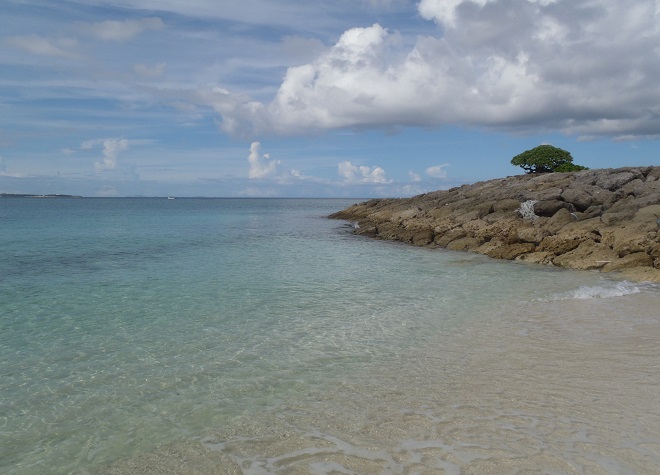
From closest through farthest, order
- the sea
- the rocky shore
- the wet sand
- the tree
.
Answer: the wet sand < the sea < the rocky shore < the tree

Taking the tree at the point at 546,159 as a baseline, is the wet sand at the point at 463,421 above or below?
below

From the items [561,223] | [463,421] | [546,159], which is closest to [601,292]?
[463,421]

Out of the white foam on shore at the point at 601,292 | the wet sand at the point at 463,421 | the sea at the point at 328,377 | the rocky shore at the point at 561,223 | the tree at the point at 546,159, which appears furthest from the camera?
the tree at the point at 546,159

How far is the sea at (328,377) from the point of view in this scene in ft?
18.8

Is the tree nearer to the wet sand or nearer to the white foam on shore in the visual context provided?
the white foam on shore

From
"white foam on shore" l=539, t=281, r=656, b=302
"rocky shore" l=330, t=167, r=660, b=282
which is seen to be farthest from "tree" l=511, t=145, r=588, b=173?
"white foam on shore" l=539, t=281, r=656, b=302

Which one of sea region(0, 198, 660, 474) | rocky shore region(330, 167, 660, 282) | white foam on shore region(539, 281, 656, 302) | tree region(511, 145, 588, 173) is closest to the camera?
sea region(0, 198, 660, 474)

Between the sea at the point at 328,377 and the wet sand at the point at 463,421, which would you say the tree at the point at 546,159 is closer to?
the sea at the point at 328,377

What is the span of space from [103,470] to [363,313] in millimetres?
8294

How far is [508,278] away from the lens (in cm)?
1841

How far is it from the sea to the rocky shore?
428 cm

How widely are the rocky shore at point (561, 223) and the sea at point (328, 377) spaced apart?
4.28 m

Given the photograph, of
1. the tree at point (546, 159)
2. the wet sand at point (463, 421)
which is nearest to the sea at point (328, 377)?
the wet sand at point (463, 421)

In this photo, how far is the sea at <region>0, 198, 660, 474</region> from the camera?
18.8ft
